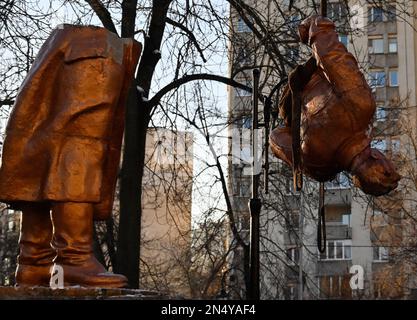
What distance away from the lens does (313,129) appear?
3.88 meters

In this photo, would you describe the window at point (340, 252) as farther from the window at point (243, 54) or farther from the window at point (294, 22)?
the window at point (243, 54)

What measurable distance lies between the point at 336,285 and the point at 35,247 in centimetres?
2452

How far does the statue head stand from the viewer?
3742mm

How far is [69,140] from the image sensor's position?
374 cm

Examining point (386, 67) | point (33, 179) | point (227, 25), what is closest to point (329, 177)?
point (33, 179)

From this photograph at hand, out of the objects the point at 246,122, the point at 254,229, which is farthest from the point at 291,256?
the point at 254,229

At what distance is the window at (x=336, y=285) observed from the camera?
82.2 ft

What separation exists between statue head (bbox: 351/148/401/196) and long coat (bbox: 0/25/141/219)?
1.20 meters

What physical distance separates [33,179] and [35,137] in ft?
0.65

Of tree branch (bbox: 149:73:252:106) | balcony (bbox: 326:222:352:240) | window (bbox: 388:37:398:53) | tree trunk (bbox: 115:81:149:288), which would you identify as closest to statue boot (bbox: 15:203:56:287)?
tree trunk (bbox: 115:81:149:288)

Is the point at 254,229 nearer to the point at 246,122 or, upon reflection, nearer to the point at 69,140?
the point at 69,140

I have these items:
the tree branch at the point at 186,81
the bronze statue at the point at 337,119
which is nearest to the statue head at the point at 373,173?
the bronze statue at the point at 337,119

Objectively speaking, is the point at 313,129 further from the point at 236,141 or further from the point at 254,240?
the point at 236,141

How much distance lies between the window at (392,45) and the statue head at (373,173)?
1237 inches
